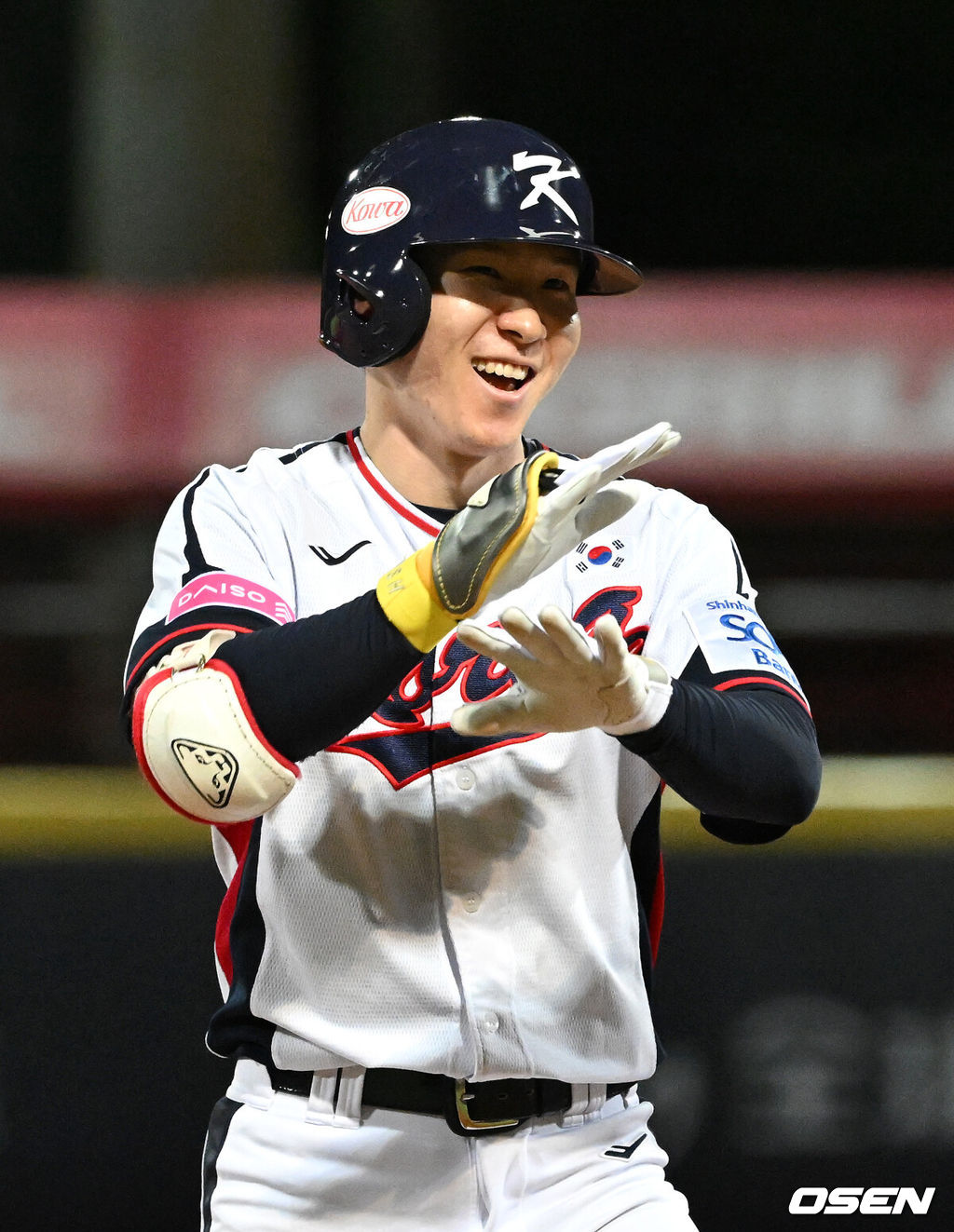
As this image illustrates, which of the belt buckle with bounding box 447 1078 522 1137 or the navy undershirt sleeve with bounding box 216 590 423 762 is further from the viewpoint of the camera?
the belt buckle with bounding box 447 1078 522 1137

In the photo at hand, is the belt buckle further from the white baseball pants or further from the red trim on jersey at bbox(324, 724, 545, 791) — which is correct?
the red trim on jersey at bbox(324, 724, 545, 791)

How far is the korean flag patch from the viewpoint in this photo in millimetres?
1425

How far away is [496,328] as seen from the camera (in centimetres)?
151

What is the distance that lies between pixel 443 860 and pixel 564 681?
0.31 metres

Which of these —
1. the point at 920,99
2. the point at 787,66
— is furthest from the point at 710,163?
the point at 920,99

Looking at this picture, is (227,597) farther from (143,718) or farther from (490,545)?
(490,545)

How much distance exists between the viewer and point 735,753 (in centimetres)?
129

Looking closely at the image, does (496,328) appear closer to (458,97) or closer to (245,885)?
(245,885)

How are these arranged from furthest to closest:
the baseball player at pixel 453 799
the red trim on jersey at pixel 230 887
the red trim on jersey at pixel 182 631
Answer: the red trim on jersey at pixel 230 887 → the baseball player at pixel 453 799 → the red trim on jersey at pixel 182 631

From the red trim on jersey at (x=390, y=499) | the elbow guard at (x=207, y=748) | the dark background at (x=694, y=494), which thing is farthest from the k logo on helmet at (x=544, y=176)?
the dark background at (x=694, y=494)

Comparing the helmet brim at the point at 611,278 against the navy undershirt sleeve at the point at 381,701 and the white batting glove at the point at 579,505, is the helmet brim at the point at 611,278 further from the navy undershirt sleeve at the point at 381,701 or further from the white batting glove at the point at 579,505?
the navy undershirt sleeve at the point at 381,701

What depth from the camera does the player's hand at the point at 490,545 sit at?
1202 millimetres

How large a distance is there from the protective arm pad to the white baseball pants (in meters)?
0.50

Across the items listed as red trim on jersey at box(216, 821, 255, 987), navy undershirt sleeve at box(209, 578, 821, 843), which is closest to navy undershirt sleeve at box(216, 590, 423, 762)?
navy undershirt sleeve at box(209, 578, 821, 843)
